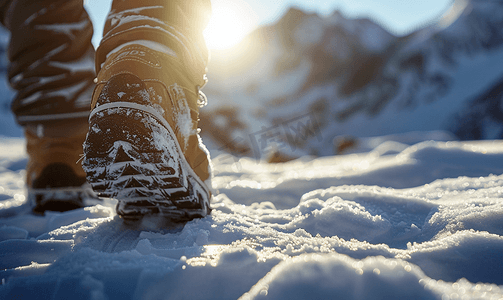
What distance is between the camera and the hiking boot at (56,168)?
0.97 meters

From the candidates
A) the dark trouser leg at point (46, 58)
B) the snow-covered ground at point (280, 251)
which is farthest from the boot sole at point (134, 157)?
the dark trouser leg at point (46, 58)

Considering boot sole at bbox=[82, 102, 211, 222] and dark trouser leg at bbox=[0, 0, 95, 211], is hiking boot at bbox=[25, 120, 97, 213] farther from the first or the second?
boot sole at bbox=[82, 102, 211, 222]

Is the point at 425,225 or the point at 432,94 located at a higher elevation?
the point at 432,94

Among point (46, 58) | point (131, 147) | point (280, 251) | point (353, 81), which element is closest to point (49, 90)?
point (46, 58)

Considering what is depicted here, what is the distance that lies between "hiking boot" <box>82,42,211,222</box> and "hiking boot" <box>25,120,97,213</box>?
15.9 inches

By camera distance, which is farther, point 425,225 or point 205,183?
point 205,183

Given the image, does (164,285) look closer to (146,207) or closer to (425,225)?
(146,207)

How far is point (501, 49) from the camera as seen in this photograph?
1204 centimetres

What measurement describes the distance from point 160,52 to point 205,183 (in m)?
0.39

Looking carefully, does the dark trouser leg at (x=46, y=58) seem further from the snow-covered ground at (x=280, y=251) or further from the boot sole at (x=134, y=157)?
the boot sole at (x=134, y=157)

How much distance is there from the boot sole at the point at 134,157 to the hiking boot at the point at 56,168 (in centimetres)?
48

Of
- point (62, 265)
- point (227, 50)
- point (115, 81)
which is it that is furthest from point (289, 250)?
point (227, 50)

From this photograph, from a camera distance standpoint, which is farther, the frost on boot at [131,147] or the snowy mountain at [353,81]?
the snowy mountain at [353,81]

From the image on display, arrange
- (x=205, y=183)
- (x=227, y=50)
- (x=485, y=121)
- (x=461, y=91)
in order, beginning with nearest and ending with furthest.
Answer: (x=205, y=183)
(x=485, y=121)
(x=461, y=91)
(x=227, y=50)
